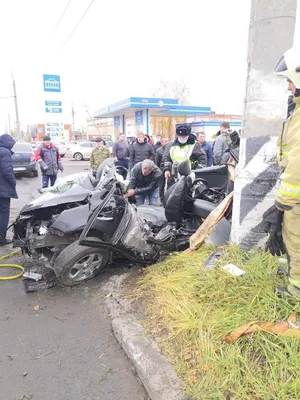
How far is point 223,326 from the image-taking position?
224cm

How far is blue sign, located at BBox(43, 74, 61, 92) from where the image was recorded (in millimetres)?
17688

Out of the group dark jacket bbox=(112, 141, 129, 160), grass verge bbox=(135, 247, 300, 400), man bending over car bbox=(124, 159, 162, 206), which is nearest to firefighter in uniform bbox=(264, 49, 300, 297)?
grass verge bbox=(135, 247, 300, 400)

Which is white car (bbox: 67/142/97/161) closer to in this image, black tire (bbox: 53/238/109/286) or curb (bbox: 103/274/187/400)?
black tire (bbox: 53/238/109/286)

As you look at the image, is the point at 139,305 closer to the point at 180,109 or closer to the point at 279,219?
→ the point at 279,219

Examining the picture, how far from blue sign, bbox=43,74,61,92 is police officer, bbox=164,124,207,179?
14.6 metres

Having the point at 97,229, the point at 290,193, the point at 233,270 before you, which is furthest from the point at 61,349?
the point at 290,193

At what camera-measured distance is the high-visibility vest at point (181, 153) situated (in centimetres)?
534

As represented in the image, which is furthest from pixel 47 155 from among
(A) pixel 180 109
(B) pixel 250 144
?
(A) pixel 180 109

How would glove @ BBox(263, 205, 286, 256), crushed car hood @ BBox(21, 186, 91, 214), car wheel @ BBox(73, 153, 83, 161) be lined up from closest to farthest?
glove @ BBox(263, 205, 286, 256)
crushed car hood @ BBox(21, 186, 91, 214)
car wheel @ BBox(73, 153, 83, 161)

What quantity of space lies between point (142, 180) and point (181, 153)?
0.83 metres

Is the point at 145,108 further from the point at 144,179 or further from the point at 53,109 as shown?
the point at 144,179

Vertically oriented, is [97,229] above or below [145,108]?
below

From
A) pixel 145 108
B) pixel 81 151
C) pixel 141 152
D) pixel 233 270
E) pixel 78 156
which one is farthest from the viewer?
pixel 78 156

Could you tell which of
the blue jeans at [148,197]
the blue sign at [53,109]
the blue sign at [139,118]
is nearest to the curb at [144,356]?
the blue jeans at [148,197]
